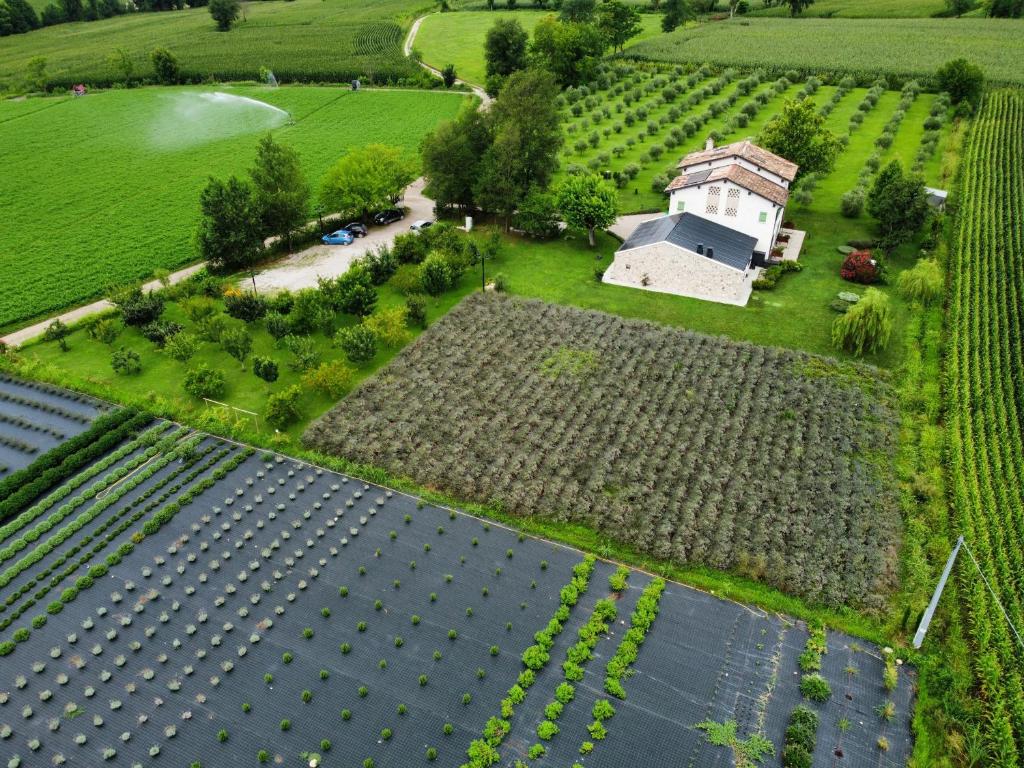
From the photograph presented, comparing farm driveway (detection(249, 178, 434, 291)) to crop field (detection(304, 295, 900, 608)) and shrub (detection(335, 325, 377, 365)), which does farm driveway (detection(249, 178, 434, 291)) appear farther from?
crop field (detection(304, 295, 900, 608))

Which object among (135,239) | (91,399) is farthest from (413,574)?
(135,239)

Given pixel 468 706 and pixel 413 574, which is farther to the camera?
pixel 413 574

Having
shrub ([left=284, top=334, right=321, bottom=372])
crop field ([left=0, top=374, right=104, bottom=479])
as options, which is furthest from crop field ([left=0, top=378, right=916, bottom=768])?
shrub ([left=284, top=334, right=321, bottom=372])

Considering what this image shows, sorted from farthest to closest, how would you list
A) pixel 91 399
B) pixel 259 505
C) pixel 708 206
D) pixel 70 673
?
pixel 708 206
pixel 91 399
pixel 259 505
pixel 70 673

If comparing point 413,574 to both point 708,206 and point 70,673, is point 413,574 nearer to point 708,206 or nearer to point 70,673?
point 70,673

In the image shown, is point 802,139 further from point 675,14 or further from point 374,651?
point 675,14

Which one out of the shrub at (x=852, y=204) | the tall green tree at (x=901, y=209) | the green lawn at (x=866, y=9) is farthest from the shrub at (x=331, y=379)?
the green lawn at (x=866, y=9)

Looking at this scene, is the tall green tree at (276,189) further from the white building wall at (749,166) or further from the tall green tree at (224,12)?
the tall green tree at (224,12)
